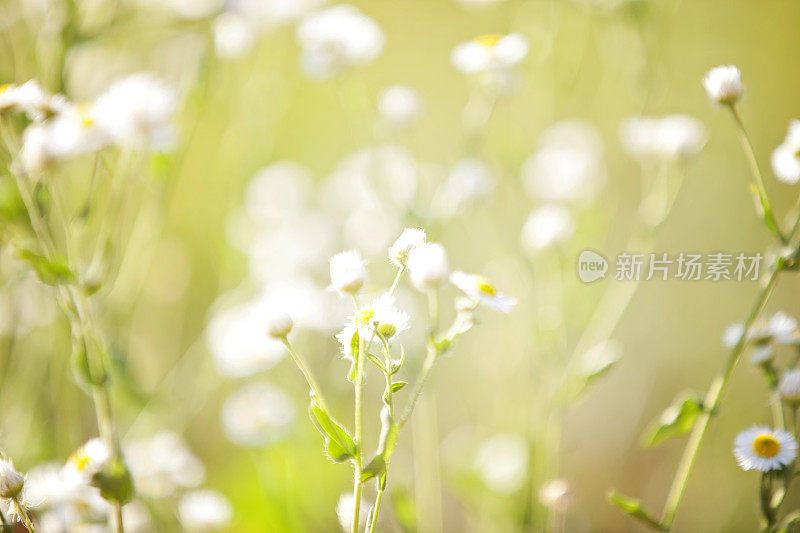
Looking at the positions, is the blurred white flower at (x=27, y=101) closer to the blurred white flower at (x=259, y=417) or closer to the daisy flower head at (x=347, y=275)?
the daisy flower head at (x=347, y=275)

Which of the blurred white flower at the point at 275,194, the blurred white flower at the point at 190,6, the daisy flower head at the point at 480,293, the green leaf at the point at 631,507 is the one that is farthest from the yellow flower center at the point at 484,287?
the blurred white flower at the point at 275,194

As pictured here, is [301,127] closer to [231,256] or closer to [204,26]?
Result: [231,256]

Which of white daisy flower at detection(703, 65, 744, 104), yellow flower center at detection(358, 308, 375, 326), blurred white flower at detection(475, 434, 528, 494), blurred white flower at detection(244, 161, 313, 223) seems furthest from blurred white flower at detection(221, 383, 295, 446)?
white daisy flower at detection(703, 65, 744, 104)

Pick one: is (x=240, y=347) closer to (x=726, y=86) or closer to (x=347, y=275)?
(x=347, y=275)

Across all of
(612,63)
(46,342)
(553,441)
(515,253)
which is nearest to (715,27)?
(612,63)

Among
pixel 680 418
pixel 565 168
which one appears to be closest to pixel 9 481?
pixel 680 418

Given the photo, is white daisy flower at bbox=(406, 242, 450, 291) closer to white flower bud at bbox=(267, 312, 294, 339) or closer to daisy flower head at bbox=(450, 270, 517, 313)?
daisy flower head at bbox=(450, 270, 517, 313)

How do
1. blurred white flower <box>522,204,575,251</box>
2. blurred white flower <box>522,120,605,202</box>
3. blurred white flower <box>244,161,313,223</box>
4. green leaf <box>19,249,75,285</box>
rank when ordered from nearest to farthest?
green leaf <box>19,249,75,285</box>, blurred white flower <box>522,204,575,251</box>, blurred white flower <box>522,120,605,202</box>, blurred white flower <box>244,161,313,223</box>
